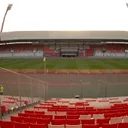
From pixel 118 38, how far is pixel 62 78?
55287 millimetres

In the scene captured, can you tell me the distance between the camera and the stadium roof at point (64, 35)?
8494 centimetres

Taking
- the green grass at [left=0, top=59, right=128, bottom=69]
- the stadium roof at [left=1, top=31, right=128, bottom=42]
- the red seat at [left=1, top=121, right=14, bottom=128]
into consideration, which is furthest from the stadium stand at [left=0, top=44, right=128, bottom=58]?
the red seat at [left=1, top=121, right=14, bottom=128]

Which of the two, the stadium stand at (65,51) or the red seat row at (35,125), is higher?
the red seat row at (35,125)

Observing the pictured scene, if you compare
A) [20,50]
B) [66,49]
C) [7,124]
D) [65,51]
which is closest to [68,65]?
[65,51]

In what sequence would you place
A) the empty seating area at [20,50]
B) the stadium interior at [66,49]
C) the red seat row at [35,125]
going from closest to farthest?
the red seat row at [35,125]
the stadium interior at [66,49]
the empty seating area at [20,50]

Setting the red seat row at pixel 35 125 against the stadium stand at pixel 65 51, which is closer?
the red seat row at pixel 35 125

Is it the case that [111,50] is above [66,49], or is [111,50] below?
below

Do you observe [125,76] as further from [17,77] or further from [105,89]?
[17,77]

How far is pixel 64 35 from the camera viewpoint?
86.6 m

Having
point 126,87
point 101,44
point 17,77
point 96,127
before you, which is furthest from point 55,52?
point 96,127

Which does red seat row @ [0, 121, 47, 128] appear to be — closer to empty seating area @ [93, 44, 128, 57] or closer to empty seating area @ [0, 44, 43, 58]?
empty seating area @ [0, 44, 43, 58]

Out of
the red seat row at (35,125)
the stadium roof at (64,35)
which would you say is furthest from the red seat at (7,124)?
the stadium roof at (64,35)

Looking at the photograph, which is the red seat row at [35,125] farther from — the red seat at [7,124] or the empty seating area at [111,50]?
the empty seating area at [111,50]

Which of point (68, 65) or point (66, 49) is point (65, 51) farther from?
point (68, 65)
